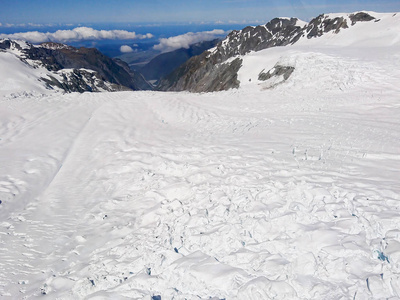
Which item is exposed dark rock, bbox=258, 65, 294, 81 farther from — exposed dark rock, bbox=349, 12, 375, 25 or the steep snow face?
exposed dark rock, bbox=349, 12, 375, 25

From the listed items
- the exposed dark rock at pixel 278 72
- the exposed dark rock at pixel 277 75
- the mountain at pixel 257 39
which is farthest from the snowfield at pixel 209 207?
the mountain at pixel 257 39

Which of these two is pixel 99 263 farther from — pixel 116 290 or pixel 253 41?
pixel 253 41

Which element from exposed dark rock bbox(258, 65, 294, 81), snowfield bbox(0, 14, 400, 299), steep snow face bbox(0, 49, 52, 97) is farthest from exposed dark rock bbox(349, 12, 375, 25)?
steep snow face bbox(0, 49, 52, 97)

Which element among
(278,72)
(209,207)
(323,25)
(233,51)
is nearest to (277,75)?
(278,72)

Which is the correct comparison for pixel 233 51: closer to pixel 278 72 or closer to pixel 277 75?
pixel 278 72

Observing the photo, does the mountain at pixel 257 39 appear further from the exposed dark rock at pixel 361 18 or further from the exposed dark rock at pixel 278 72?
the exposed dark rock at pixel 278 72
